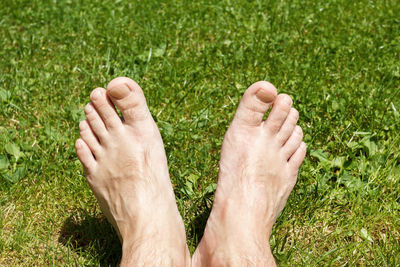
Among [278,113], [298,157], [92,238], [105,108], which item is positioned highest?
[105,108]

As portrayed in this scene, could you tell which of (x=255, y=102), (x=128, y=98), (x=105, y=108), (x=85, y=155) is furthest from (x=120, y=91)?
Result: (x=255, y=102)

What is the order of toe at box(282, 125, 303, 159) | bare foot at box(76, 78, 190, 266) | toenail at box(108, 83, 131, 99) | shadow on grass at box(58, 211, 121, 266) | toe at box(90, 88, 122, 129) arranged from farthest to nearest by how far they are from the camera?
1. toe at box(282, 125, 303, 159)
2. toe at box(90, 88, 122, 129)
3. toenail at box(108, 83, 131, 99)
4. shadow on grass at box(58, 211, 121, 266)
5. bare foot at box(76, 78, 190, 266)

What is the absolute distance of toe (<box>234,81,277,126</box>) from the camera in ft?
8.31

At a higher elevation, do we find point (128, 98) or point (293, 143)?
point (128, 98)

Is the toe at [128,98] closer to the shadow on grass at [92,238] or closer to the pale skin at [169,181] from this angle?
the pale skin at [169,181]

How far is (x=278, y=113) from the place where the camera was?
2.70 metres

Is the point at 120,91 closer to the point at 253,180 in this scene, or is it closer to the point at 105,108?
the point at 105,108

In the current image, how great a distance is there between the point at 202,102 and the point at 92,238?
4.29 ft

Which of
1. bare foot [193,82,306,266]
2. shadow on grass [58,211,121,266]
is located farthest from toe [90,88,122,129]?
bare foot [193,82,306,266]

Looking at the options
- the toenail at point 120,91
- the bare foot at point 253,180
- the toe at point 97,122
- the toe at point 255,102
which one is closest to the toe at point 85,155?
the toe at point 97,122

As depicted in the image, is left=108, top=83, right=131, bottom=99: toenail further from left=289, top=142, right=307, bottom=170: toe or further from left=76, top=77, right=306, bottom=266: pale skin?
left=289, top=142, right=307, bottom=170: toe

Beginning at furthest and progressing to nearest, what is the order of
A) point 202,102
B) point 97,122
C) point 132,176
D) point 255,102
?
point 202,102 → point 97,122 → point 255,102 → point 132,176

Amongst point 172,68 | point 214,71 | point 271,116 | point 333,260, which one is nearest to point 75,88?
point 172,68

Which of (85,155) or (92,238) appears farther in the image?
(85,155)
